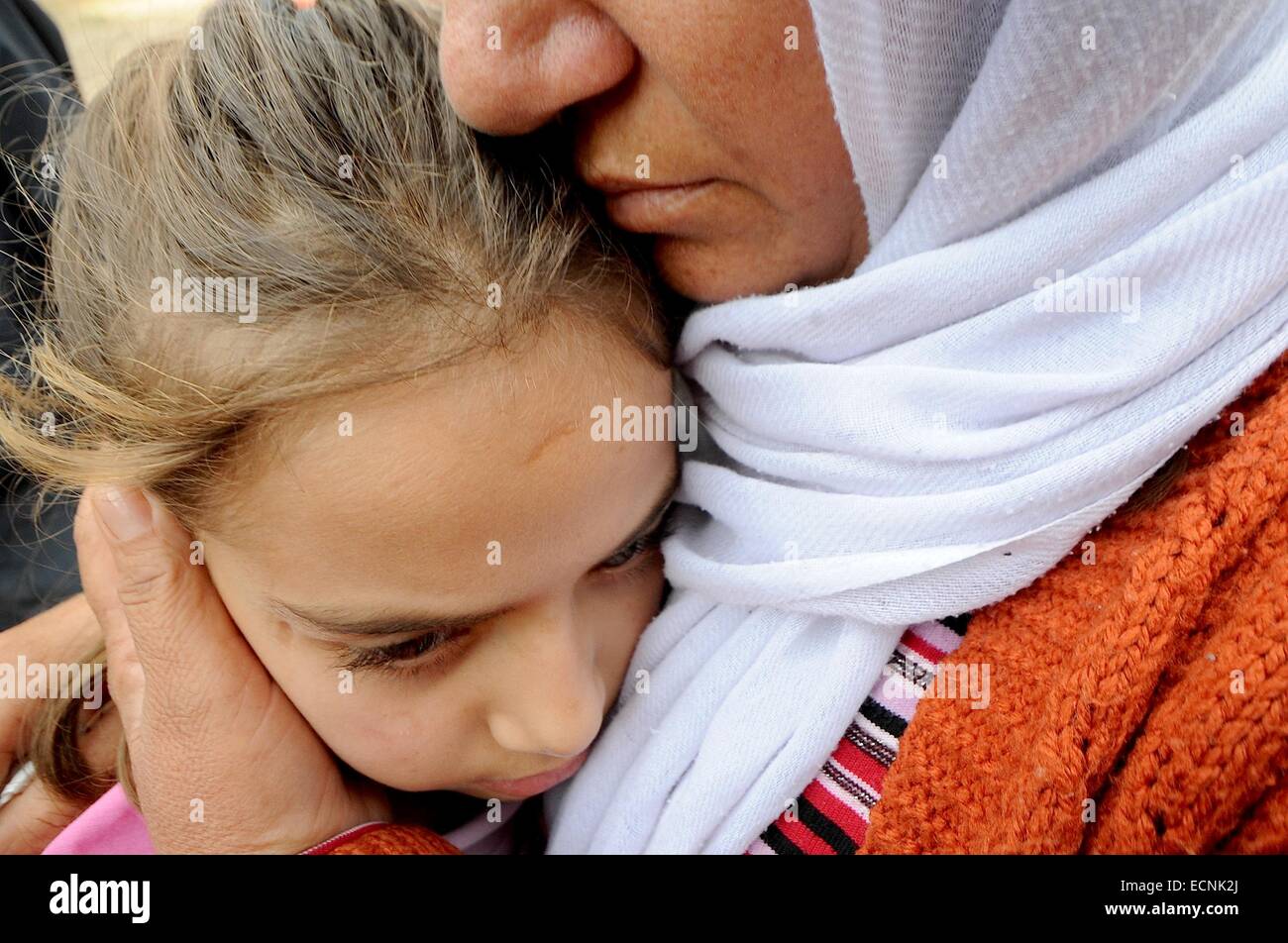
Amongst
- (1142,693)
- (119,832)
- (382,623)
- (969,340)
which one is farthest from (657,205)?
(119,832)

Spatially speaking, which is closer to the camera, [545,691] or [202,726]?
[545,691]

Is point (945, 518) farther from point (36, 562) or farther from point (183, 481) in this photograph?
point (36, 562)

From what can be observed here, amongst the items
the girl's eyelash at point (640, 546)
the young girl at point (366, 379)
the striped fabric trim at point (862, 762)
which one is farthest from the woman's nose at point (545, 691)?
the striped fabric trim at point (862, 762)

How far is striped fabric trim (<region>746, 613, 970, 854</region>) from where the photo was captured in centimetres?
97

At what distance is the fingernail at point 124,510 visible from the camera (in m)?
1.15

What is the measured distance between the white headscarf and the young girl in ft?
0.51

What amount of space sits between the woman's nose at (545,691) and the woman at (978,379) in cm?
11

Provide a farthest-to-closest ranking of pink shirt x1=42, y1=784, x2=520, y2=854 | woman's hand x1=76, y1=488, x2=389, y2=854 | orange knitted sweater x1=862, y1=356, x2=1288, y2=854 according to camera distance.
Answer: pink shirt x1=42, y1=784, x2=520, y2=854
woman's hand x1=76, y1=488, x2=389, y2=854
orange knitted sweater x1=862, y1=356, x2=1288, y2=854

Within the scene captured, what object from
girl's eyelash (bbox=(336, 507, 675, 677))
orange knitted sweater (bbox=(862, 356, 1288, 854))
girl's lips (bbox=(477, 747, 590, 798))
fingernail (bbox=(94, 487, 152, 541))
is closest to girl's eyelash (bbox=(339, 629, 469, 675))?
girl's eyelash (bbox=(336, 507, 675, 677))

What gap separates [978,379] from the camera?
3.05 feet

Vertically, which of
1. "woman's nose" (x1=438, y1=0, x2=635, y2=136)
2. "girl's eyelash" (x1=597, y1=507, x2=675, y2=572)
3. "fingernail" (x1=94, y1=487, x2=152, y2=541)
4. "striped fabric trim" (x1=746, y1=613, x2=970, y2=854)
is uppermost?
"woman's nose" (x1=438, y1=0, x2=635, y2=136)

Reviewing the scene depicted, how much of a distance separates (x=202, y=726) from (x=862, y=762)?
0.75 m

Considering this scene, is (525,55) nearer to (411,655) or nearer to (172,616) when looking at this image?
(411,655)

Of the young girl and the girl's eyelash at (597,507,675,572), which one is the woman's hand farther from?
the girl's eyelash at (597,507,675,572)
